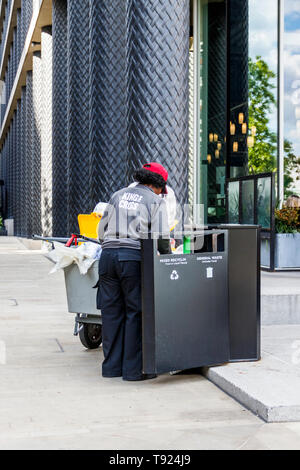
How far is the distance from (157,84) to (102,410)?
18.7 feet

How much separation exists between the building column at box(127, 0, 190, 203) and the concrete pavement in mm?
3204

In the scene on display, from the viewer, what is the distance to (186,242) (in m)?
6.00

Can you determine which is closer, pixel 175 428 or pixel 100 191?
pixel 175 428

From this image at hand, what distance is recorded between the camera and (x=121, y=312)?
5.82 metres

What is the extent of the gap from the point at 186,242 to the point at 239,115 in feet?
33.8

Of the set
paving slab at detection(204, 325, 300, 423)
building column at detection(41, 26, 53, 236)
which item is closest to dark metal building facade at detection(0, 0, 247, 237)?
building column at detection(41, 26, 53, 236)

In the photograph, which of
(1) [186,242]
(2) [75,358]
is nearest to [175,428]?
(1) [186,242]

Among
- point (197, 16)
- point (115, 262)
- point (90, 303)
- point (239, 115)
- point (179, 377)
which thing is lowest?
point (179, 377)

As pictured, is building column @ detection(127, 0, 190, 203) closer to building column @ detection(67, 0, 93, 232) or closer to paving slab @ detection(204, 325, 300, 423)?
paving slab @ detection(204, 325, 300, 423)

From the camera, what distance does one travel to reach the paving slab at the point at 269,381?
4684 millimetres

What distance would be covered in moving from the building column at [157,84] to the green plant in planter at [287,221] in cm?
288

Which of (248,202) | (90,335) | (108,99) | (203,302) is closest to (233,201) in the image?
(248,202)

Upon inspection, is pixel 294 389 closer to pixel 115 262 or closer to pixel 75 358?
pixel 115 262

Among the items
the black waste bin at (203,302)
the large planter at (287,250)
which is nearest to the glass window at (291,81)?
the large planter at (287,250)
